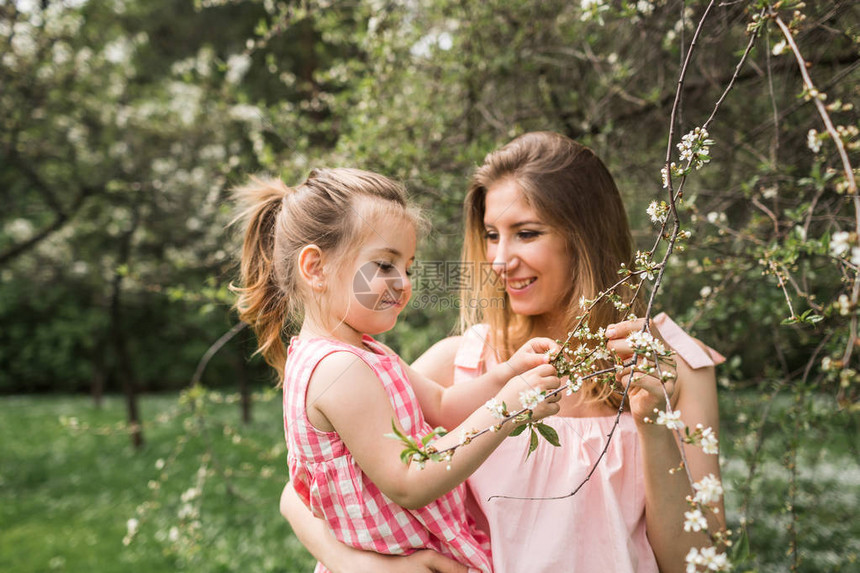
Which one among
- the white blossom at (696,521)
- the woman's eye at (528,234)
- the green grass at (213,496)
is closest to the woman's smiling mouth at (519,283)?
the woman's eye at (528,234)

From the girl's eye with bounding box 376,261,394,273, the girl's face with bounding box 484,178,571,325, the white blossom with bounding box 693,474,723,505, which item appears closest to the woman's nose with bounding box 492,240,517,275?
the girl's face with bounding box 484,178,571,325

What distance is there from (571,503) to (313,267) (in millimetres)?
950

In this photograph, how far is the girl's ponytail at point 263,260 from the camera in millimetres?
1809

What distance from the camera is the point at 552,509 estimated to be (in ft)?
5.37

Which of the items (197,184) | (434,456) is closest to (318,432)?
(434,456)

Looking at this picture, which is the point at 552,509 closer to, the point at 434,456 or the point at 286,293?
the point at 434,456

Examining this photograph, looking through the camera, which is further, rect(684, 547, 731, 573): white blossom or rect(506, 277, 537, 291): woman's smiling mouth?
rect(506, 277, 537, 291): woman's smiling mouth

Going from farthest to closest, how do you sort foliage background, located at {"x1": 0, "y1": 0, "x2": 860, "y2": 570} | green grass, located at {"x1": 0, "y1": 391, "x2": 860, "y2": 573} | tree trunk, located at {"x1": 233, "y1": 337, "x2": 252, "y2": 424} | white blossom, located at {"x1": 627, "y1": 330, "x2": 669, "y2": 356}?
1. tree trunk, located at {"x1": 233, "y1": 337, "x2": 252, "y2": 424}
2. green grass, located at {"x1": 0, "y1": 391, "x2": 860, "y2": 573}
3. foliage background, located at {"x1": 0, "y1": 0, "x2": 860, "y2": 570}
4. white blossom, located at {"x1": 627, "y1": 330, "x2": 669, "y2": 356}

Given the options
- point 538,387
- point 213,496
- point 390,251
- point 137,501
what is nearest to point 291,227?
point 390,251

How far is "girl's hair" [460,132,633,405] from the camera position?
1781mm

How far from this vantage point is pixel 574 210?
1802mm

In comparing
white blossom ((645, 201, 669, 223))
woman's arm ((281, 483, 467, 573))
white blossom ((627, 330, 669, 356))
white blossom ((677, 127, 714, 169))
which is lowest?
woman's arm ((281, 483, 467, 573))

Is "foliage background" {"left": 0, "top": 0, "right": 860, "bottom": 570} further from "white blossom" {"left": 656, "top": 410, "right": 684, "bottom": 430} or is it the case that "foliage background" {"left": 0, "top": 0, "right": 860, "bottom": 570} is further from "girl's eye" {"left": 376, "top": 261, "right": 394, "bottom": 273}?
"girl's eye" {"left": 376, "top": 261, "right": 394, "bottom": 273}

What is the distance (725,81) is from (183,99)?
784cm
